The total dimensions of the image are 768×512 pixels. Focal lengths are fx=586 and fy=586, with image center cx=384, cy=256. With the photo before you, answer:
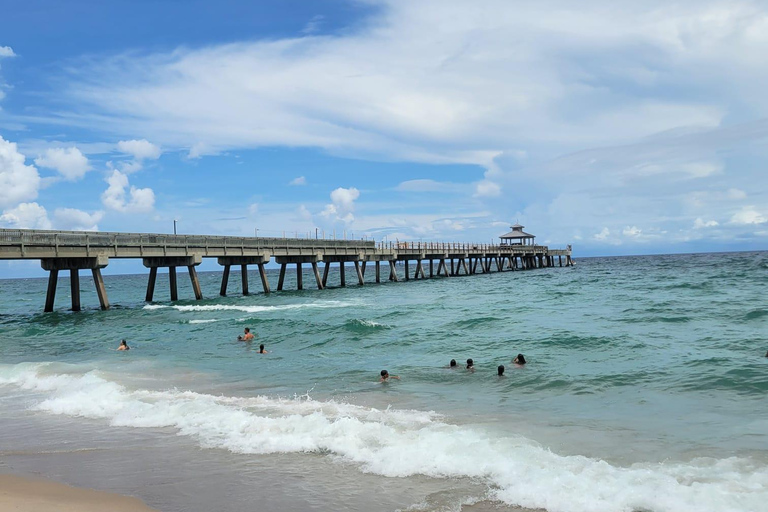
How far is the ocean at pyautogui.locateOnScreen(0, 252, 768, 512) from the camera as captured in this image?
7.20 meters

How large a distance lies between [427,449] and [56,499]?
4.80 m

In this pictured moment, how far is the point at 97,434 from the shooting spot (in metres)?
10.2

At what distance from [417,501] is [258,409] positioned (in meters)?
5.38

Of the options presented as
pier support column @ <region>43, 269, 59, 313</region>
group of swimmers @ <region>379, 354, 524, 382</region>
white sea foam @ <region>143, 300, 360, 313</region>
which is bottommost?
white sea foam @ <region>143, 300, 360, 313</region>

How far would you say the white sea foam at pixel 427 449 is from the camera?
6.85 meters

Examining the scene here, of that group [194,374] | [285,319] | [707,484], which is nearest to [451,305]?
[285,319]

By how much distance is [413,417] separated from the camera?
1062 cm

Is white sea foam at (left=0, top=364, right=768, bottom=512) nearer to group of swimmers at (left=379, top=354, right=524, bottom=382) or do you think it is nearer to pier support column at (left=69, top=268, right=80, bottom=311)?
group of swimmers at (left=379, top=354, right=524, bottom=382)

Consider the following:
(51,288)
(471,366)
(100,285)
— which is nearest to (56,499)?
(471,366)

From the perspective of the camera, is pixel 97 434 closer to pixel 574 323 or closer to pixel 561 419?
pixel 561 419

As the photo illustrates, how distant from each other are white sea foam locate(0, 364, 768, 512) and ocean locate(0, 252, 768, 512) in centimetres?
3

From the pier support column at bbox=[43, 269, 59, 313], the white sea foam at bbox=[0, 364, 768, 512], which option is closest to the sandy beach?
the white sea foam at bbox=[0, 364, 768, 512]

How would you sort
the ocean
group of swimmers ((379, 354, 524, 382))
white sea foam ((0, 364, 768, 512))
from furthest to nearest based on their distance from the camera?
1. group of swimmers ((379, 354, 524, 382))
2. the ocean
3. white sea foam ((0, 364, 768, 512))

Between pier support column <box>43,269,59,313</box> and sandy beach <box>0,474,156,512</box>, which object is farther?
pier support column <box>43,269,59,313</box>
